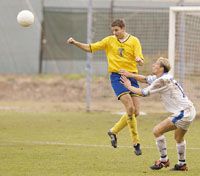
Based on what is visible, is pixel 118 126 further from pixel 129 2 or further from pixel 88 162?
pixel 129 2

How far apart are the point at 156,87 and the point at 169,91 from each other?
0.23 metres

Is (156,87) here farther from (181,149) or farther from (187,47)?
(187,47)

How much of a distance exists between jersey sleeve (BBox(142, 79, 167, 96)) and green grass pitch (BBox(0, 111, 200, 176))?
1.22m

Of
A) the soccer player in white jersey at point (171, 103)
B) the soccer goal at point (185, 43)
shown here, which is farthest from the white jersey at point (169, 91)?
the soccer goal at point (185, 43)

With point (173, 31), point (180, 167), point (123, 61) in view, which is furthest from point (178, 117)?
point (173, 31)

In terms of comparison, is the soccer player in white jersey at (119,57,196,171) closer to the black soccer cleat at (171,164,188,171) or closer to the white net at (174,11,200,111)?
the black soccer cleat at (171,164,188,171)

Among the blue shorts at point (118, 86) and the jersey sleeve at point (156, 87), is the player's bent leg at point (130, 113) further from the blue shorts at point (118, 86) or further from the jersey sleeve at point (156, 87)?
the jersey sleeve at point (156, 87)

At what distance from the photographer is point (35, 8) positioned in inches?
1253

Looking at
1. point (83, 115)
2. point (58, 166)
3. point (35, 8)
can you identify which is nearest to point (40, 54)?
point (35, 8)

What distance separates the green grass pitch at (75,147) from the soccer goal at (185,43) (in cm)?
137

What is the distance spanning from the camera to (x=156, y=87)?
1201 cm

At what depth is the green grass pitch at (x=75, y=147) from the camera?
12.2 m

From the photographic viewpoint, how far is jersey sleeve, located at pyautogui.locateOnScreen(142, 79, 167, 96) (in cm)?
1196

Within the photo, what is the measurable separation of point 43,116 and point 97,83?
5197mm
